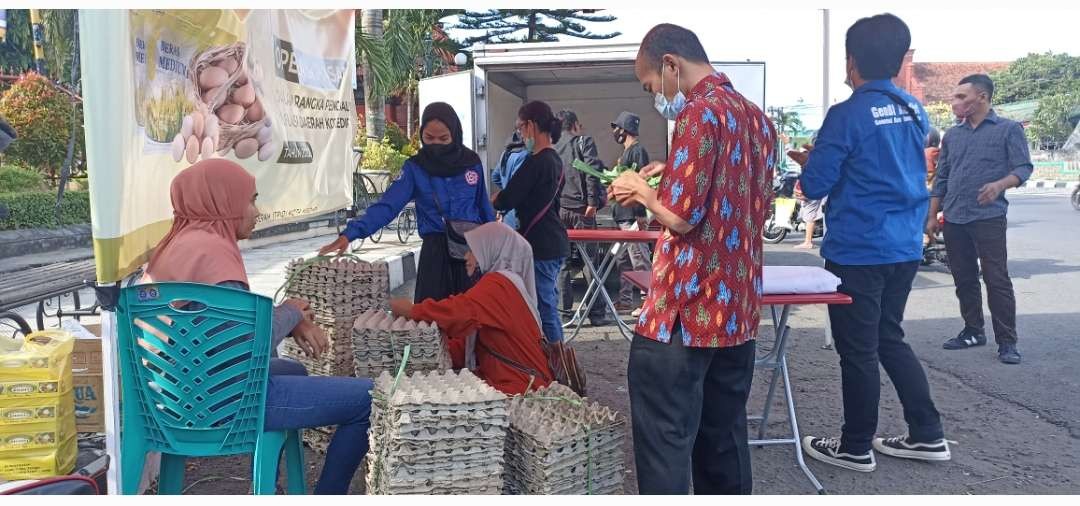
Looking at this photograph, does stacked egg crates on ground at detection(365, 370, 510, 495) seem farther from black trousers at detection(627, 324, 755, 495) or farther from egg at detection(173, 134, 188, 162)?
egg at detection(173, 134, 188, 162)

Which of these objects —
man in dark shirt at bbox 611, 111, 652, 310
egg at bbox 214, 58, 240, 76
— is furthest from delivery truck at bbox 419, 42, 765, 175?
egg at bbox 214, 58, 240, 76

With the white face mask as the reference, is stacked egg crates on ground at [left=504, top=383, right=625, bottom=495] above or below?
below

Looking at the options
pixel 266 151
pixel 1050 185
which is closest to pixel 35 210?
pixel 266 151

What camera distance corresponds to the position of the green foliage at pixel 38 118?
11.7 meters

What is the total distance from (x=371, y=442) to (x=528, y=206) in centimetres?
256

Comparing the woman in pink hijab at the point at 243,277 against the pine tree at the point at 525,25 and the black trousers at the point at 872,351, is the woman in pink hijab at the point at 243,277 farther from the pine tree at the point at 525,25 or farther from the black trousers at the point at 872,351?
the pine tree at the point at 525,25

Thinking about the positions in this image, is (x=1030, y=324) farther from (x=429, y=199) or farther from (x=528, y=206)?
(x=429, y=199)

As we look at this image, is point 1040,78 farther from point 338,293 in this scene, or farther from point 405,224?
point 338,293

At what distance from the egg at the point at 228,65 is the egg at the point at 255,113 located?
0.96 feet

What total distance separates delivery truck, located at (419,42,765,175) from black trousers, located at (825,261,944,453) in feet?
13.8

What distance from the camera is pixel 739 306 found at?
2.20m

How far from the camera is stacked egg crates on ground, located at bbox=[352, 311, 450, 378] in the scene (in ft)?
→ 9.72

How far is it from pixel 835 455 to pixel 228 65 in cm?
337

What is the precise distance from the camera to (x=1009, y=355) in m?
5.27
